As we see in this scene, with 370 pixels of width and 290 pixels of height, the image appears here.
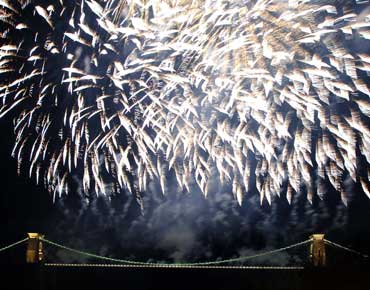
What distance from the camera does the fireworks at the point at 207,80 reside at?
568 centimetres

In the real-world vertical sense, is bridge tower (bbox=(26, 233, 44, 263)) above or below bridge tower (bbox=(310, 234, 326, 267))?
above

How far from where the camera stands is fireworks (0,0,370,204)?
568 cm

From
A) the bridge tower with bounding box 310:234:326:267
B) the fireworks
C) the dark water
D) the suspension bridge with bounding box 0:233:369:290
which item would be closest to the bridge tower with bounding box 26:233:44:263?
the suspension bridge with bounding box 0:233:369:290

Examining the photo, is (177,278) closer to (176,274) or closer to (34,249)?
(176,274)

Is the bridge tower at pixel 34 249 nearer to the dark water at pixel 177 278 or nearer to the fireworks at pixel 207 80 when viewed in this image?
the dark water at pixel 177 278

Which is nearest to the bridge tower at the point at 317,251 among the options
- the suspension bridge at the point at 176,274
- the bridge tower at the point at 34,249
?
the suspension bridge at the point at 176,274

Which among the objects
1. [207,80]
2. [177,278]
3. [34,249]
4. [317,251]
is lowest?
[177,278]

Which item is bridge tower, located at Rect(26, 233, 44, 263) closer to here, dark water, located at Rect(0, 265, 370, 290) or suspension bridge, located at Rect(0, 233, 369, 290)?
suspension bridge, located at Rect(0, 233, 369, 290)

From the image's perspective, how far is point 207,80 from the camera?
6109 millimetres


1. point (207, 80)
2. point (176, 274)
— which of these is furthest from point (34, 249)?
point (207, 80)

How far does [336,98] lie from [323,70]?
2.93 ft

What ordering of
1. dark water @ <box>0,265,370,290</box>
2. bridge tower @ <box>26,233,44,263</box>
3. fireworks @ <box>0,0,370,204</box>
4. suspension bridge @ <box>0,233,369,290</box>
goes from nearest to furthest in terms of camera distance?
fireworks @ <box>0,0,370,204</box>
dark water @ <box>0,265,370,290</box>
suspension bridge @ <box>0,233,369,290</box>
bridge tower @ <box>26,233,44,263</box>

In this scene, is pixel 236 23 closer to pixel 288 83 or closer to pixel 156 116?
pixel 288 83

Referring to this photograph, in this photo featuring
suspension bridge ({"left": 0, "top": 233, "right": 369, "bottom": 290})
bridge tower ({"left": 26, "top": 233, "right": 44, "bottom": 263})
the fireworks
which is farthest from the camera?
bridge tower ({"left": 26, "top": 233, "right": 44, "bottom": 263})
